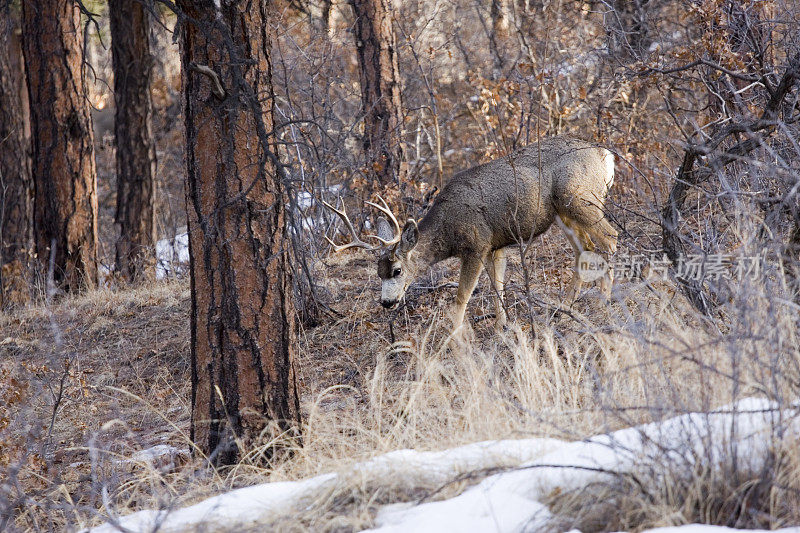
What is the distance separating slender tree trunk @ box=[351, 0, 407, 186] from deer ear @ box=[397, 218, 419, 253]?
3098mm

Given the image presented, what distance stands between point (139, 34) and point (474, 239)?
8363 mm

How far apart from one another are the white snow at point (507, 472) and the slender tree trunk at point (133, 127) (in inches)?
404

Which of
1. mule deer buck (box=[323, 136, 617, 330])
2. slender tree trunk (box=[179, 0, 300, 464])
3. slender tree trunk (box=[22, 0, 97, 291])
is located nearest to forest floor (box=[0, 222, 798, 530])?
slender tree trunk (box=[179, 0, 300, 464])

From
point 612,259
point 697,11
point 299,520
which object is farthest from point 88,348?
point 697,11

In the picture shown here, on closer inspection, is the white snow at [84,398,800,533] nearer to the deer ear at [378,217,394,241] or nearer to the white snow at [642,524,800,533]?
the white snow at [642,524,800,533]

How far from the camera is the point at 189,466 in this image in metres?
5.50

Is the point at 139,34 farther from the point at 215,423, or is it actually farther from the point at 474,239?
the point at 215,423

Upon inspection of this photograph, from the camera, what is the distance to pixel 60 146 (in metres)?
12.5

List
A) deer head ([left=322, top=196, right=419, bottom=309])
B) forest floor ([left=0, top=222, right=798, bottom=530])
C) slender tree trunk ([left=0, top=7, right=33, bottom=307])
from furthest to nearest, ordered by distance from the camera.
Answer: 1. slender tree trunk ([left=0, top=7, right=33, bottom=307])
2. deer head ([left=322, top=196, right=419, bottom=309])
3. forest floor ([left=0, top=222, right=798, bottom=530])

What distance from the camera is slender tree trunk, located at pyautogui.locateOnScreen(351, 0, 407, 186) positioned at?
12.0 m

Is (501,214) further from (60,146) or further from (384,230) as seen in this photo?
(60,146)

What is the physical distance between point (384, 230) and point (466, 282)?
1.00 m

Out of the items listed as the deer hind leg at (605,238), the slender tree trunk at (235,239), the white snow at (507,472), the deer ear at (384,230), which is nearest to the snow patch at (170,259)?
the deer ear at (384,230)

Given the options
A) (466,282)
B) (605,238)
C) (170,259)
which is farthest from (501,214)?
(170,259)
